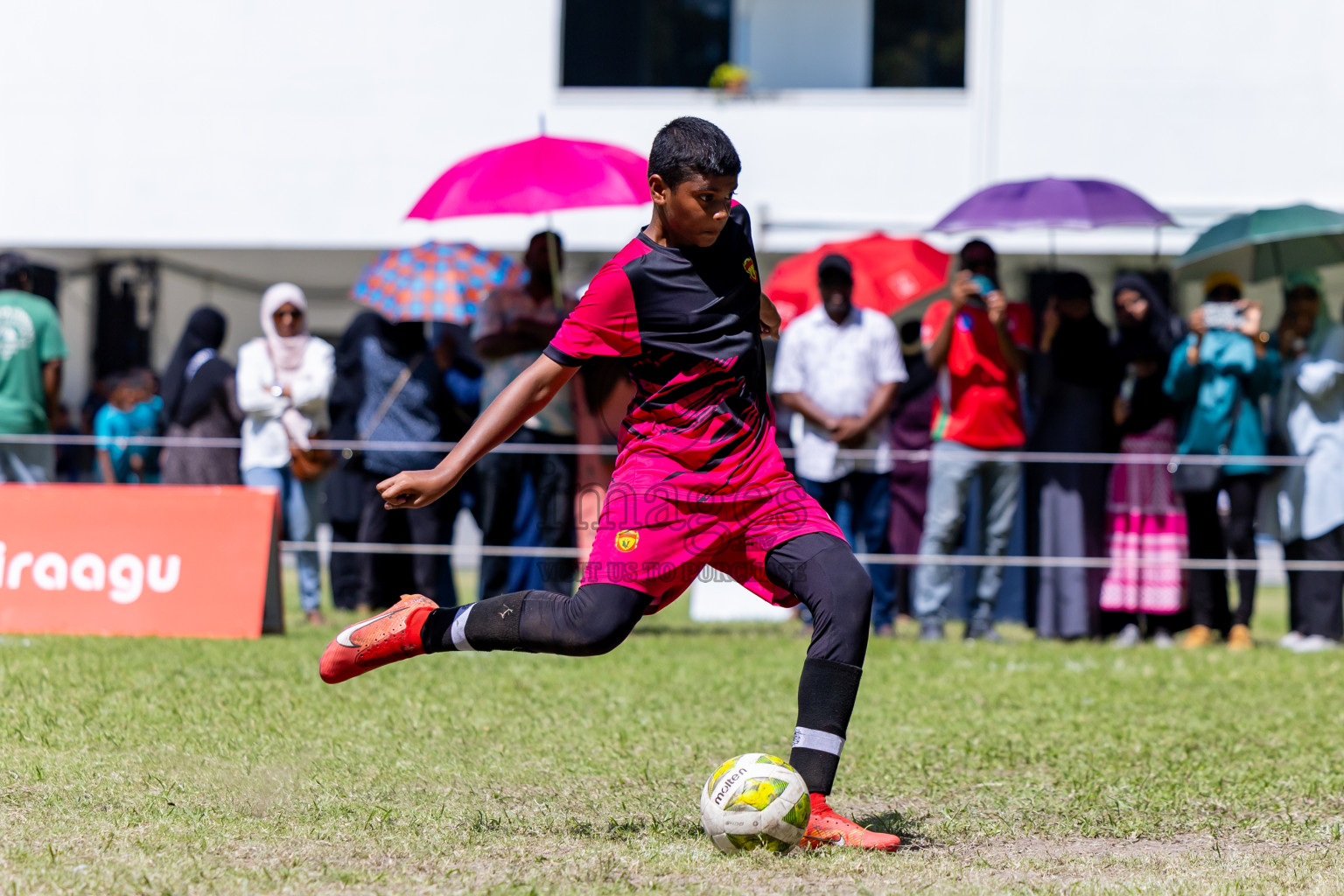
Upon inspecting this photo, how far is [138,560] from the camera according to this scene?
9.95 metres

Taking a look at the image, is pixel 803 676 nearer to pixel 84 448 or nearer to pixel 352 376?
pixel 352 376

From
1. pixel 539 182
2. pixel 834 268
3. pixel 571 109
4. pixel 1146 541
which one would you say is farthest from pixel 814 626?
pixel 571 109

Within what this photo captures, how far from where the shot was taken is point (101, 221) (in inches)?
723

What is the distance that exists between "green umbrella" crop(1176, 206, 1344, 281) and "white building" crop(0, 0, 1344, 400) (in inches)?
191

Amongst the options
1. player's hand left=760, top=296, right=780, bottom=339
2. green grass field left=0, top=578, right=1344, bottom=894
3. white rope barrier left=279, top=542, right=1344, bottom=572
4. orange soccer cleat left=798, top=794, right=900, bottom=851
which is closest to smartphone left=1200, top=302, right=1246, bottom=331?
white rope barrier left=279, top=542, right=1344, bottom=572

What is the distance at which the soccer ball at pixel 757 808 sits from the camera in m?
4.45

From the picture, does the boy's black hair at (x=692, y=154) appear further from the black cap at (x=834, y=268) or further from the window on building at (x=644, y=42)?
the window on building at (x=644, y=42)

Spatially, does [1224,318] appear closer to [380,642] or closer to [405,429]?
[405,429]

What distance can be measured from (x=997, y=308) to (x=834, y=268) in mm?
1087

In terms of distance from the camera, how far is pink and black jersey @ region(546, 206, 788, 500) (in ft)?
15.4

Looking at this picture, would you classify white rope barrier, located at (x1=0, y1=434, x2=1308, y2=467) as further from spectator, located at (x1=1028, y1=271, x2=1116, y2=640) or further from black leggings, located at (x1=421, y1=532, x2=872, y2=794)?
black leggings, located at (x1=421, y1=532, x2=872, y2=794)

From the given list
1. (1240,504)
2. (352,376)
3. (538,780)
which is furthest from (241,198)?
(538,780)

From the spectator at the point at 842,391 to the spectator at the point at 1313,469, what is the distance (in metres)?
2.54

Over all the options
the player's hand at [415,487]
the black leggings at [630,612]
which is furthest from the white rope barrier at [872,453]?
the player's hand at [415,487]
